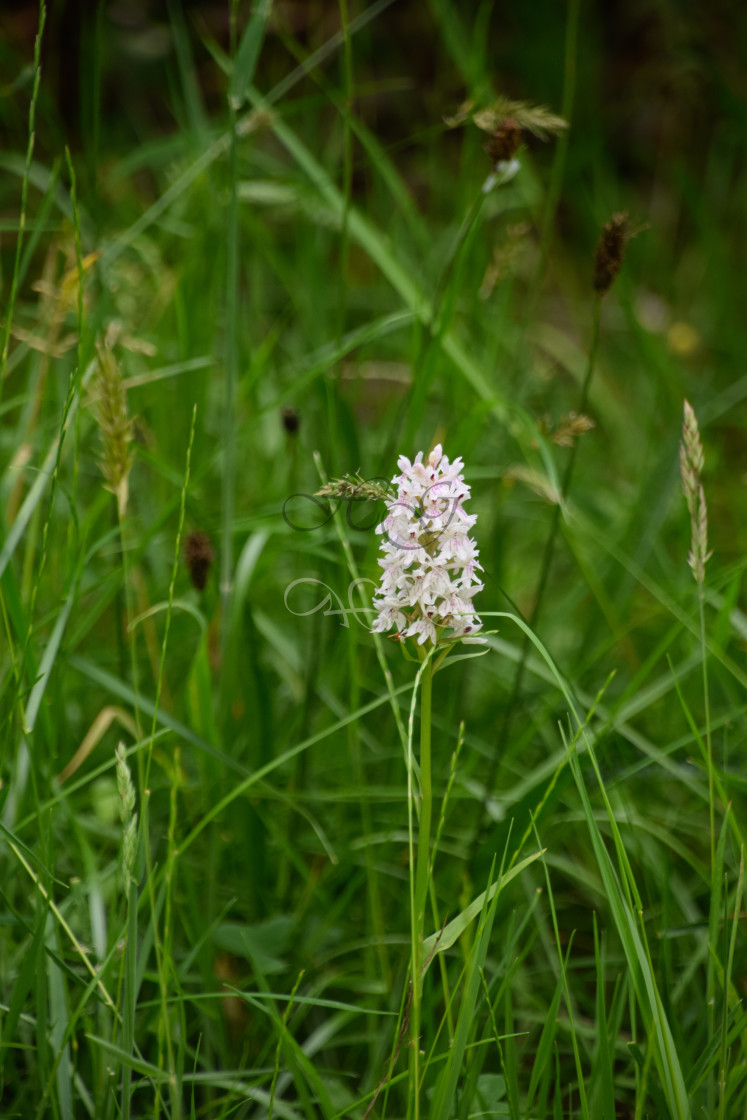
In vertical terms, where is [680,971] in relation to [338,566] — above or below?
below

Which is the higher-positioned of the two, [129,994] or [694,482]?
[694,482]

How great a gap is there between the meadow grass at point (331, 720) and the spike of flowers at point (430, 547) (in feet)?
0.27

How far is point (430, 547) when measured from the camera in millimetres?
783

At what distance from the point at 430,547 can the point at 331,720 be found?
80 cm

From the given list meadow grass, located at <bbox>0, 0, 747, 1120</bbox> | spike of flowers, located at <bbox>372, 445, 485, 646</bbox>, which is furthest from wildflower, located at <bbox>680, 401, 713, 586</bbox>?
spike of flowers, located at <bbox>372, 445, 485, 646</bbox>

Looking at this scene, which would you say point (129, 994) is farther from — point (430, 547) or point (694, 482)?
point (694, 482)

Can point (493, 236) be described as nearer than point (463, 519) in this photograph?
No

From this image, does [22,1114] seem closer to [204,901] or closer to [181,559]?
[204,901]

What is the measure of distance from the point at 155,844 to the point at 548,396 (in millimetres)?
1735

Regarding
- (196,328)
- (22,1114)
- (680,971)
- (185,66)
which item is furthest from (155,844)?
(185,66)

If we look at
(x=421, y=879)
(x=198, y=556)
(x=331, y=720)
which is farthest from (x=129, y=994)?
(x=331, y=720)

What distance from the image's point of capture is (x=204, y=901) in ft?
4.33

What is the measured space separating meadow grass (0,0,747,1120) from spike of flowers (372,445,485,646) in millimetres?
82

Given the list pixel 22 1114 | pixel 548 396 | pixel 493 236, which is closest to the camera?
pixel 22 1114
